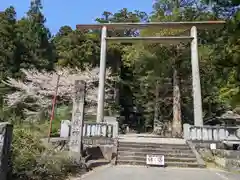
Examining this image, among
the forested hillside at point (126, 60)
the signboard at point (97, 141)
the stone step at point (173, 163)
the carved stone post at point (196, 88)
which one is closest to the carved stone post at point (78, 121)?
the stone step at point (173, 163)

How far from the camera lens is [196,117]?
14.0 meters

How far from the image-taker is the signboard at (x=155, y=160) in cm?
963

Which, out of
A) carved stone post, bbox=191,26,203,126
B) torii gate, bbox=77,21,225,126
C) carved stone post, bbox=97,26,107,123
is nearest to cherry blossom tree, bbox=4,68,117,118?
carved stone post, bbox=97,26,107,123

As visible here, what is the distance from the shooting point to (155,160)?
9672 millimetres

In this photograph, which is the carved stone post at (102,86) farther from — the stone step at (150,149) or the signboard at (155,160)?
the signboard at (155,160)

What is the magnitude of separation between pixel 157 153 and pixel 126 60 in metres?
13.4

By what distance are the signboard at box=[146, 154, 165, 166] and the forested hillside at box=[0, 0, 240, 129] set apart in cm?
777

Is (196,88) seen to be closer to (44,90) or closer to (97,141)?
(97,141)

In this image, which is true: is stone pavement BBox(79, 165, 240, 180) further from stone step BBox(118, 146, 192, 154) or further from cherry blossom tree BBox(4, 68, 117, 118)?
cherry blossom tree BBox(4, 68, 117, 118)

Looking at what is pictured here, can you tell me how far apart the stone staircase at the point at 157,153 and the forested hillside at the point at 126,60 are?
247 inches

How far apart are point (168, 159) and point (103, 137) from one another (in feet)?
10.5

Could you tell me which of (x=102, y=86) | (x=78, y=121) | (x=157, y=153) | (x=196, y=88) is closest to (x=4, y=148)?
(x=78, y=121)

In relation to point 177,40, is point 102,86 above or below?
below

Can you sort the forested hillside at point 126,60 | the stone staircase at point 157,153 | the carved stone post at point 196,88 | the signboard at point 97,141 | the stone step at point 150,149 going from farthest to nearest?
the forested hillside at point 126,60
the carved stone post at point 196,88
the signboard at point 97,141
the stone step at point 150,149
the stone staircase at point 157,153
